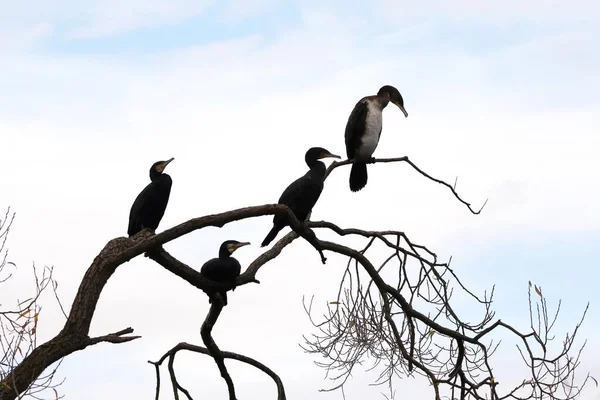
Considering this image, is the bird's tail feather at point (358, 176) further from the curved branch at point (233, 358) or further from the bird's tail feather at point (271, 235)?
the curved branch at point (233, 358)

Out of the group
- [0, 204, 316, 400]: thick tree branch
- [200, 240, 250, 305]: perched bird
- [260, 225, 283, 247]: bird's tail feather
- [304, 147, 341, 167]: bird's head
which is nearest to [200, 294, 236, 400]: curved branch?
[200, 240, 250, 305]: perched bird

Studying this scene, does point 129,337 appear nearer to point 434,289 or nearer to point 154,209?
point 154,209

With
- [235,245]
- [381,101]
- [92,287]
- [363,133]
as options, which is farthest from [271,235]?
[381,101]

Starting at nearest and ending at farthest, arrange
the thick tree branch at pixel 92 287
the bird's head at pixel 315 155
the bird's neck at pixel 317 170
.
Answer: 1. the thick tree branch at pixel 92 287
2. the bird's neck at pixel 317 170
3. the bird's head at pixel 315 155

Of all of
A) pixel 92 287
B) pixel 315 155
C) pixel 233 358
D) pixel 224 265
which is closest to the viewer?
pixel 92 287

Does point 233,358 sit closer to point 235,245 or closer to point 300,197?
point 235,245

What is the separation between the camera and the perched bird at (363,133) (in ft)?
26.6

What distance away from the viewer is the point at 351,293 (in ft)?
22.2

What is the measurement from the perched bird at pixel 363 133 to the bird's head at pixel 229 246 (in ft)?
6.74

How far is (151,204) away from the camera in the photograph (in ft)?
22.4

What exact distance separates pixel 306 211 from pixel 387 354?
1351 millimetres

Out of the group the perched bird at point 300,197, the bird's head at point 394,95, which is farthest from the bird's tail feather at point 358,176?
the perched bird at point 300,197

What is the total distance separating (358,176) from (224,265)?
7.45 ft

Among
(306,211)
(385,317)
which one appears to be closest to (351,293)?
(385,317)
